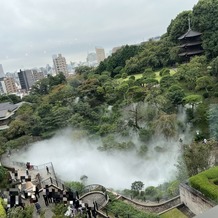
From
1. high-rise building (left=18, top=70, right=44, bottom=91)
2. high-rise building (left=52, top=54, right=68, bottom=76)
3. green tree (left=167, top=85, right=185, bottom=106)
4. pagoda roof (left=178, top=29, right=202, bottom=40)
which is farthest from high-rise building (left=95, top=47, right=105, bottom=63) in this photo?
green tree (left=167, top=85, right=185, bottom=106)

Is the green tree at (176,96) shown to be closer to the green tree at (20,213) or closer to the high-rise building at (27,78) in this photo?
the green tree at (20,213)

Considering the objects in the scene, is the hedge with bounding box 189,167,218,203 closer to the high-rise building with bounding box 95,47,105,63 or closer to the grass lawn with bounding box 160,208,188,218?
the grass lawn with bounding box 160,208,188,218

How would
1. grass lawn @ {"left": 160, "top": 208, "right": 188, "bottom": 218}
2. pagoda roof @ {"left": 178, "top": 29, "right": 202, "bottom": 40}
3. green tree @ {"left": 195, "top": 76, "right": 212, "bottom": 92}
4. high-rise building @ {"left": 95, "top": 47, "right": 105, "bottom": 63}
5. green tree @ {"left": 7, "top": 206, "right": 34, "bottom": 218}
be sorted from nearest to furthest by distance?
1. green tree @ {"left": 7, "top": 206, "right": 34, "bottom": 218}
2. grass lawn @ {"left": 160, "top": 208, "right": 188, "bottom": 218}
3. green tree @ {"left": 195, "top": 76, "right": 212, "bottom": 92}
4. pagoda roof @ {"left": 178, "top": 29, "right": 202, "bottom": 40}
5. high-rise building @ {"left": 95, "top": 47, "right": 105, "bottom": 63}

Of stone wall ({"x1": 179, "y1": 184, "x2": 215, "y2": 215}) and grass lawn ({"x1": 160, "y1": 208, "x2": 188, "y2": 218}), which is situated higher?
stone wall ({"x1": 179, "y1": 184, "x2": 215, "y2": 215})

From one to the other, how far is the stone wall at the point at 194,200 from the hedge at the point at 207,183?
0.67 feet

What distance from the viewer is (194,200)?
11.2 metres

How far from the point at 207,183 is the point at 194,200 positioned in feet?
3.23

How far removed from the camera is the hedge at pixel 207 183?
10328 mm

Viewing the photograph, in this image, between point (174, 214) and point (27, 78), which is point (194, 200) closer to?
point (174, 214)

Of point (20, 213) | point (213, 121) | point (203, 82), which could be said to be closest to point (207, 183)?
point (20, 213)

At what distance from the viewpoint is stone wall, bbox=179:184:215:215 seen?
34.8ft

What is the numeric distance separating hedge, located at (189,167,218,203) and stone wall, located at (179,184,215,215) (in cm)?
21

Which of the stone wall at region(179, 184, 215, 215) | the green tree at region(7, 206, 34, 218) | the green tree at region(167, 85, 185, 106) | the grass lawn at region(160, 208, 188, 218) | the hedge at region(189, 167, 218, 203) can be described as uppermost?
the green tree at region(167, 85, 185, 106)

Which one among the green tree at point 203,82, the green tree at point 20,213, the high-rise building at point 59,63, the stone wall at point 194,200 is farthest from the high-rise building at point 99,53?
the green tree at point 20,213
